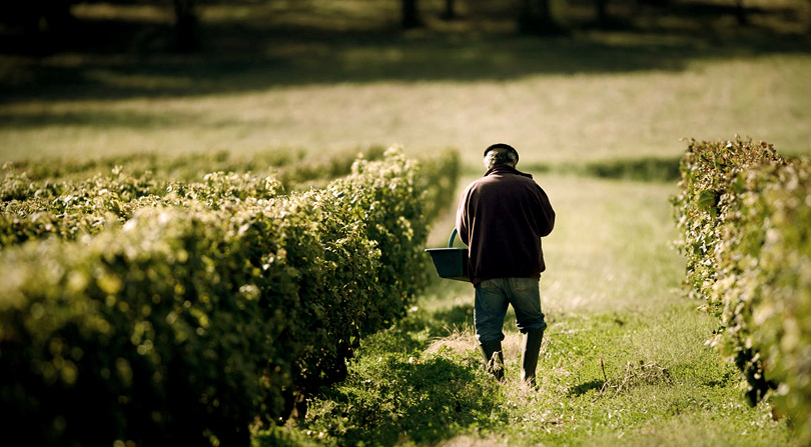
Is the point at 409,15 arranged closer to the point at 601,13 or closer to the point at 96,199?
the point at 601,13

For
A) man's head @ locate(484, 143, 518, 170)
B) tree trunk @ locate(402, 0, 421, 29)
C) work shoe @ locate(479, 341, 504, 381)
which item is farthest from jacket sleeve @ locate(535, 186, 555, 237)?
tree trunk @ locate(402, 0, 421, 29)

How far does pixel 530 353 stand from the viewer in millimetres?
6258

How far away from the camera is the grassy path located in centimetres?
526

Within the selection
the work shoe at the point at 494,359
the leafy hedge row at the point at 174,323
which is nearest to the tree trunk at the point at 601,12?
the work shoe at the point at 494,359

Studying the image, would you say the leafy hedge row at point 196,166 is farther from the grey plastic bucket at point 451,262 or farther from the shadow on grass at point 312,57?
the shadow on grass at point 312,57

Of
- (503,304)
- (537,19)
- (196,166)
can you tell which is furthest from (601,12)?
(503,304)

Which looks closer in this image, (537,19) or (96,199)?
(96,199)

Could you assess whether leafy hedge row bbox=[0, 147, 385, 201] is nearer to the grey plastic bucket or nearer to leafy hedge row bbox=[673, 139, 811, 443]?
the grey plastic bucket

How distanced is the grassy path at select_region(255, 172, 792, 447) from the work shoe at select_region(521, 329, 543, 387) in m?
0.15

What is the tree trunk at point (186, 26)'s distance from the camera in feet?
163

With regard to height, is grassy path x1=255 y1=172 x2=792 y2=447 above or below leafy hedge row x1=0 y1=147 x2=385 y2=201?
below

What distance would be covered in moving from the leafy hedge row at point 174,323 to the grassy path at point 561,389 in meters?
0.71

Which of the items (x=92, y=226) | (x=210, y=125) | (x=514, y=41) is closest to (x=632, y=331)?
(x=92, y=226)

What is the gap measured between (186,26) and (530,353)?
5098 centimetres
